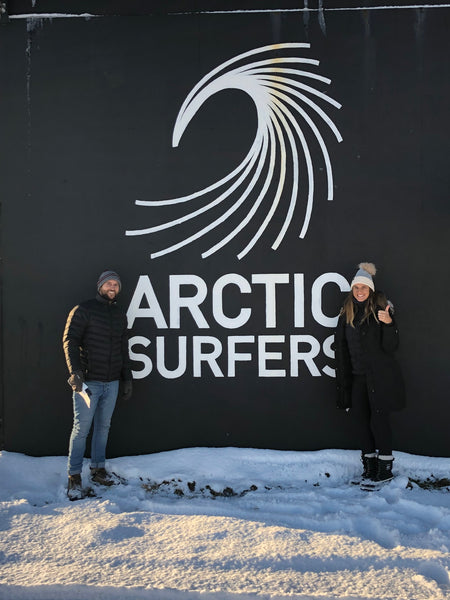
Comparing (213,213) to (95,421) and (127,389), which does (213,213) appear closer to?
(127,389)

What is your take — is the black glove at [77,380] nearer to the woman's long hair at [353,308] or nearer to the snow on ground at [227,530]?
the snow on ground at [227,530]

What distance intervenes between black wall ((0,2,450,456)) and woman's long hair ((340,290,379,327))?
37 cm

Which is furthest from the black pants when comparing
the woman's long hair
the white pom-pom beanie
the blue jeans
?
the blue jeans

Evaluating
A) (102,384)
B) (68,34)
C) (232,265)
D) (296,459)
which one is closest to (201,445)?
(296,459)

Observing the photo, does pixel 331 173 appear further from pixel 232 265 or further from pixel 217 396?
pixel 217 396

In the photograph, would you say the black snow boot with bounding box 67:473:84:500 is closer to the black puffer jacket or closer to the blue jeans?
the blue jeans

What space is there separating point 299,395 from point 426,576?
187 centimetres

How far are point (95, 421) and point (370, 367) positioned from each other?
7.13ft

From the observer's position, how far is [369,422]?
3953mm

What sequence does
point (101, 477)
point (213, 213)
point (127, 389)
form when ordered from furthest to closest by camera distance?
point (213, 213)
point (127, 389)
point (101, 477)

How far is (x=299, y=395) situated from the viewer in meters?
4.36

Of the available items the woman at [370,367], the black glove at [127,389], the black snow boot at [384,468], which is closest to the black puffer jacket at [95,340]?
the black glove at [127,389]

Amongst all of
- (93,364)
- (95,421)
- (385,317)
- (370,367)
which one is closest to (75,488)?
(95,421)

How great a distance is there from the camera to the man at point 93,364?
3.75 meters
